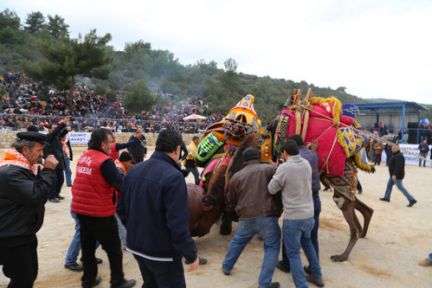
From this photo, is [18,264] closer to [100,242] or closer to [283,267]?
[100,242]

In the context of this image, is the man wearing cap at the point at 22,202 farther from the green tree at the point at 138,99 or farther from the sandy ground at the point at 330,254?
Result: the green tree at the point at 138,99

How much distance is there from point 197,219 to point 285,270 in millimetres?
1299

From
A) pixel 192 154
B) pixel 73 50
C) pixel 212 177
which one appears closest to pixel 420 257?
pixel 212 177

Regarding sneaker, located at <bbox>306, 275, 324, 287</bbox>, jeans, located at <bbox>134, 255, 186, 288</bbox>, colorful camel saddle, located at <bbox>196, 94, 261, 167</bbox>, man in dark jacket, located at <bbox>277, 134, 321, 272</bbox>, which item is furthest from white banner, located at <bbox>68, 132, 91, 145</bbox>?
jeans, located at <bbox>134, 255, 186, 288</bbox>

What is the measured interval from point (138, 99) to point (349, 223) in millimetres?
29084

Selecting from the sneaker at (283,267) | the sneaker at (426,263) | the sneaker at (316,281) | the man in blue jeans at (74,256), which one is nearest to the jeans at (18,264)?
the man in blue jeans at (74,256)

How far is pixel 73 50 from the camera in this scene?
78.6 ft

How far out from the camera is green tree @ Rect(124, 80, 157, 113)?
31.5m

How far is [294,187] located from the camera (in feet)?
11.1

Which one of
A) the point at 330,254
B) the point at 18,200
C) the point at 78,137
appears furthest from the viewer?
the point at 78,137

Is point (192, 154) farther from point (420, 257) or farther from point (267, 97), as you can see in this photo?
point (267, 97)

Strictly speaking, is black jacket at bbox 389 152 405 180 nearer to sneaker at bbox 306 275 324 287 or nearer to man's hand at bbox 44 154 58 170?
sneaker at bbox 306 275 324 287

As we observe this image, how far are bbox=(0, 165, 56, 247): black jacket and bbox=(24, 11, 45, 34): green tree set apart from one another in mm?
56365

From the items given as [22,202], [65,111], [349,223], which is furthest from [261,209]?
[65,111]
